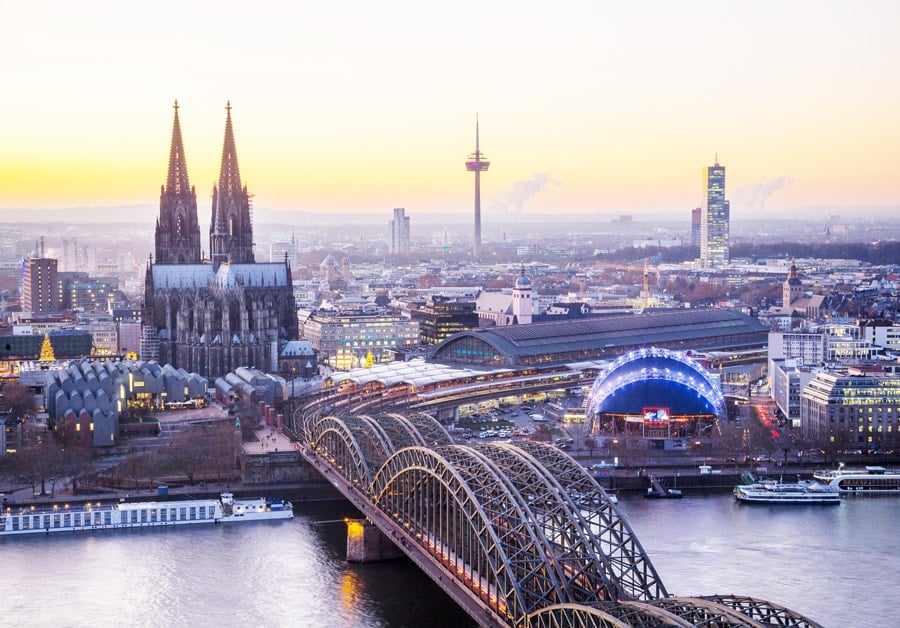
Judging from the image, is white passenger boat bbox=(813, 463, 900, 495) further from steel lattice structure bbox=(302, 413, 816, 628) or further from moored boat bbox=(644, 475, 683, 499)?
steel lattice structure bbox=(302, 413, 816, 628)

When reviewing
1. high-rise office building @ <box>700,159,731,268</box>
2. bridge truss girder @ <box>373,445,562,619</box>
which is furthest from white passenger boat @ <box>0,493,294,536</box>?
high-rise office building @ <box>700,159,731,268</box>

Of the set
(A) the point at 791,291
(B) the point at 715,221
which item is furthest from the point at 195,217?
(B) the point at 715,221

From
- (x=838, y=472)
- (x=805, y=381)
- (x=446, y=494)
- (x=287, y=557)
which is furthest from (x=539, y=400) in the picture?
(x=446, y=494)

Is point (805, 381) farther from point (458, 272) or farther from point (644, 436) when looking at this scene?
point (458, 272)

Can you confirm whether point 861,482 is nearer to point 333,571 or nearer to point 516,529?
point 333,571

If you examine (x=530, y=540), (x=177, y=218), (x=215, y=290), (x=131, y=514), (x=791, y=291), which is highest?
(x=177, y=218)

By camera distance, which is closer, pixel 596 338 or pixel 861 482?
pixel 861 482
